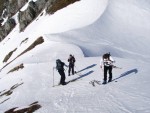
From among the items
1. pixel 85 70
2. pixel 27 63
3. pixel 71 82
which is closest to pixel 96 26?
pixel 27 63

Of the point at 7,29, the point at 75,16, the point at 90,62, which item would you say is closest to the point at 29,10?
the point at 7,29

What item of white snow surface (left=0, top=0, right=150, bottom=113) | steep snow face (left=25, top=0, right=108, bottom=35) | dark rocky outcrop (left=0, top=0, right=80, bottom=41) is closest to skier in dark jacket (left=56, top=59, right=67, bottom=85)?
white snow surface (left=0, top=0, right=150, bottom=113)

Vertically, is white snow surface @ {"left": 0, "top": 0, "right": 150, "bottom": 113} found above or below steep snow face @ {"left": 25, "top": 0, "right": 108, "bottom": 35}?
below

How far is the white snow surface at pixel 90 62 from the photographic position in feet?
86.0

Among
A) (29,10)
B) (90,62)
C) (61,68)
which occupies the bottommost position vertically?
(61,68)

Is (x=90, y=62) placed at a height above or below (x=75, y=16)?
below

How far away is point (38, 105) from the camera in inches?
1078

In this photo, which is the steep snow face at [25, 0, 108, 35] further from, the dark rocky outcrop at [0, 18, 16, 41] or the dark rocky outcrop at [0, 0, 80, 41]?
the dark rocky outcrop at [0, 18, 16, 41]

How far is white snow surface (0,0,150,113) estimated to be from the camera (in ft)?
86.0

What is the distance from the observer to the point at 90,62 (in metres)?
40.2

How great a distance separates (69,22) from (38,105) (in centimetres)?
3885

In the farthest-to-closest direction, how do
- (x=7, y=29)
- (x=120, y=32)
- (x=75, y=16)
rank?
(x=7, y=29), (x=75, y=16), (x=120, y=32)

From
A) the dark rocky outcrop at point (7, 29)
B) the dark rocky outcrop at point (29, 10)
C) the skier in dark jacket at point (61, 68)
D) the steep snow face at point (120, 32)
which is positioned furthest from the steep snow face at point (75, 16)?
the dark rocky outcrop at point (7, 29)

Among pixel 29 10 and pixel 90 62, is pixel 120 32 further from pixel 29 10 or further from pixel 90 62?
pixel 29 10
